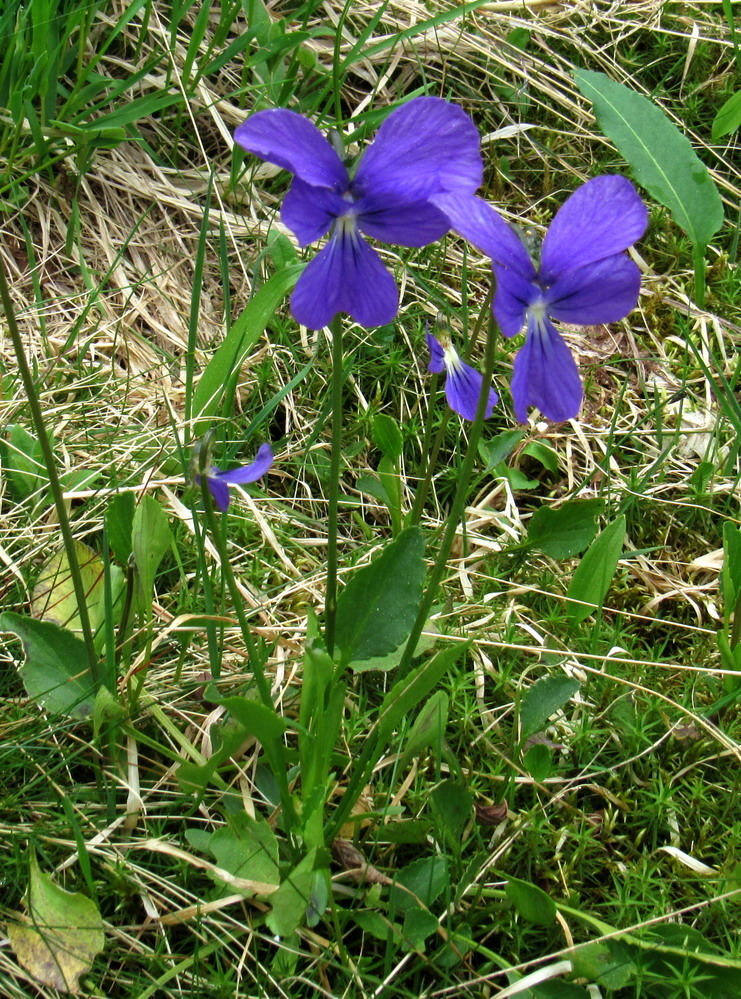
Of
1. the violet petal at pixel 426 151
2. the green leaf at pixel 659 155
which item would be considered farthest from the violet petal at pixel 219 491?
the green leaf at pixel 659 155

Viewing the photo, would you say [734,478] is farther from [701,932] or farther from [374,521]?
[701,932]

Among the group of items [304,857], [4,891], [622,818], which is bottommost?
[622,818]

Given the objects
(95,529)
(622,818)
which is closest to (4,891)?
(95,529)

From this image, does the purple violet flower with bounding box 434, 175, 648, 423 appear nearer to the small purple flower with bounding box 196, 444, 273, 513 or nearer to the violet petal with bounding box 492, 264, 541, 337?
the violet petal with bounding box 492, 264, 541, 337

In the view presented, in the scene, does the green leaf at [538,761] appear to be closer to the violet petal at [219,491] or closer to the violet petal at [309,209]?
the violet petal at [219,491]

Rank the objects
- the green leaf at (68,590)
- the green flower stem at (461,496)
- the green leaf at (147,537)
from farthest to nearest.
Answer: the green leaf at (68,590) → the green leaf at (147,537) → the green flower stem at (461,496)

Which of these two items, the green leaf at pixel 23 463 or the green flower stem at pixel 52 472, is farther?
the green leaf at pixel 23 463

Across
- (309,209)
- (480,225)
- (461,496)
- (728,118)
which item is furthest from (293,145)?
(728,118)
